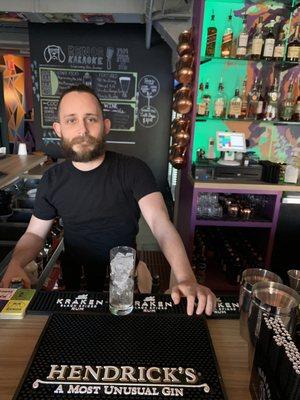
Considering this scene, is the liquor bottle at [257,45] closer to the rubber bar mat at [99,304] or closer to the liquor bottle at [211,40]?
the liquor bottle at [211,40]

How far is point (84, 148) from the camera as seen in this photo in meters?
1.55

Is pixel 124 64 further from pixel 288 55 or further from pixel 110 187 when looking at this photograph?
pixel 110 187

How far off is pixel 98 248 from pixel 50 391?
3.43ft

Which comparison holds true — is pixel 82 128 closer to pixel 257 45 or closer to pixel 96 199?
pixel 96 199

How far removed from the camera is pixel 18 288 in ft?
3.44

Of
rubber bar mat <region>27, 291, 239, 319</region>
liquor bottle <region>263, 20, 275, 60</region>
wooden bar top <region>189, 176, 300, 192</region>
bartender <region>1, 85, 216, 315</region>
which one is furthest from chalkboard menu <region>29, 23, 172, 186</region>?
rubber bar mat <region>27, 291, 239, 319</region>

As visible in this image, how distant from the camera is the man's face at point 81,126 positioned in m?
1.54

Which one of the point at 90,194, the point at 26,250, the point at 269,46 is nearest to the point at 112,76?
the point at 269,46

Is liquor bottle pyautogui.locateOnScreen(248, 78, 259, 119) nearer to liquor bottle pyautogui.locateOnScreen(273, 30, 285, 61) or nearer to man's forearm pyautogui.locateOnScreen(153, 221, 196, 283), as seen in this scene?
liquor bottle pyautogui.locateOnScreen(273, 30, 285, 61)

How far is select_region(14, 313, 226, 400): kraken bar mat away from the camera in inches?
25.1

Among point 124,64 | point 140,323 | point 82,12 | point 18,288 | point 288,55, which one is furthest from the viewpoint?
point 124,64

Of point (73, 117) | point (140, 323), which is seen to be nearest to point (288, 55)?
point (73, 117)

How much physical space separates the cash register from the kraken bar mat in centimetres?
182

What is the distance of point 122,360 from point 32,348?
0.23 metres
